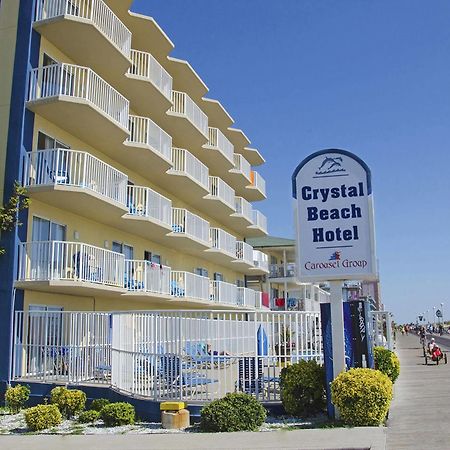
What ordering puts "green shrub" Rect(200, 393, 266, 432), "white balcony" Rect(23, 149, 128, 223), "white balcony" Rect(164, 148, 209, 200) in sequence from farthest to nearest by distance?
"white balcony" Rect(164, 148, 209, 200) → "white balcony" Rect(23, 149, 128, 223) → "green shrub" Rect(200, 393, 266, 432)

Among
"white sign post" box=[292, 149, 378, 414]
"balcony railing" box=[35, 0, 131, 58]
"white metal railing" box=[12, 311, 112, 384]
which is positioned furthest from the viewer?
"balcony railing" box=[35, 0, 131, 58]

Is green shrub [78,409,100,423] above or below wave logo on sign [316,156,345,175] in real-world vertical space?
below

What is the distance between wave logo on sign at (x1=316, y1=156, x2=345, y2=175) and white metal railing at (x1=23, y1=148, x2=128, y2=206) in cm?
860

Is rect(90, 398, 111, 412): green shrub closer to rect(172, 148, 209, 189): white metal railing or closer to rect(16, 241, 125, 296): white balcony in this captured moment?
rect(16, 241, 125, 296): white balcony

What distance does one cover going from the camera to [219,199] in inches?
1340

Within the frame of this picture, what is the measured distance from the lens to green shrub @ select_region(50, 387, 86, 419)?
13.9m

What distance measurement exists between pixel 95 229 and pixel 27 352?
21.1 ft

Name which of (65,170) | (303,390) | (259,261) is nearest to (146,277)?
(65,170)

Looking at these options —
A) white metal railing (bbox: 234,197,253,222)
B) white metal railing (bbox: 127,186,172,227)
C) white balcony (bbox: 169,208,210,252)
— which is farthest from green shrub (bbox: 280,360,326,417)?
white metal railing (bbox: 234,197,253,222)

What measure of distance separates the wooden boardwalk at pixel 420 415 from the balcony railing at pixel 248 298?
733 inches

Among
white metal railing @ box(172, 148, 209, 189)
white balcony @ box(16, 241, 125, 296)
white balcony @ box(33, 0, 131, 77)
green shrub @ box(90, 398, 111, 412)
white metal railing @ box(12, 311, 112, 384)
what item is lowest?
green shrub @ box(90, 398, 111, 412)

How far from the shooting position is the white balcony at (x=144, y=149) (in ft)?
76.0

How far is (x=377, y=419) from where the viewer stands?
424 inches

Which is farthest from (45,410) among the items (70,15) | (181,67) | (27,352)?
(181,67)
